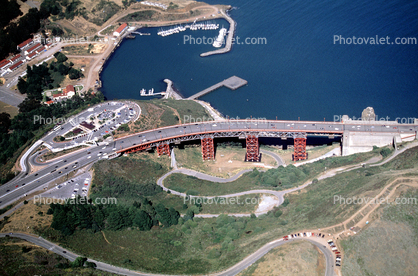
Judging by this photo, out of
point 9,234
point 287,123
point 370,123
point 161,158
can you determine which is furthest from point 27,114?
point 370,123

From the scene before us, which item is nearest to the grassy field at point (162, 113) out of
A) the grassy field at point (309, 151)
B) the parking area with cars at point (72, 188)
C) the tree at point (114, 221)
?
the parking area with cars at point (72, 188)

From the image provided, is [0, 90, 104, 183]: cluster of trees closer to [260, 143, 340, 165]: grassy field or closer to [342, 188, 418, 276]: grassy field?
[260, 143, 340, 165]: grassy field

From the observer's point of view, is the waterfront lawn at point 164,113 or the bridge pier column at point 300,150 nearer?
the bridge pier column at point 300,150

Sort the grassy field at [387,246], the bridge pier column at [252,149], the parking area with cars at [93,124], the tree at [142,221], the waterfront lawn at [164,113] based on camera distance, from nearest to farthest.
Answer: the grassy field at [387,246], the tree at [142,221], the parking area with cars at [93,124], the bridge pier column at [252,149], the waterfront lawn at [164,113]

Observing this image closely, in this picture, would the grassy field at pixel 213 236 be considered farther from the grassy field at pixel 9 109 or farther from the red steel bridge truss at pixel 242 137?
the grassy field at pixel 9 109

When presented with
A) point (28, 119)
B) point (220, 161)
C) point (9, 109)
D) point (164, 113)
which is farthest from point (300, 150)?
point (9, 109)

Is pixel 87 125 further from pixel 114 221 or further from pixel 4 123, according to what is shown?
pixel 114 221
